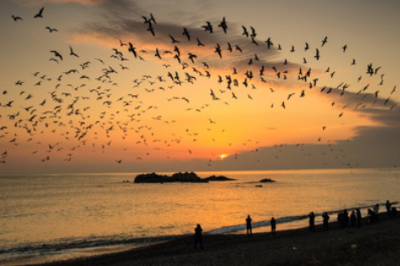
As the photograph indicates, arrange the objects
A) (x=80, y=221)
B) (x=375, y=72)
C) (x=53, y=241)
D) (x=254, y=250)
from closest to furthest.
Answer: (x=254, y=250) < (x=375, y=72) < (x=53, y=241) < (x=80, y=221)

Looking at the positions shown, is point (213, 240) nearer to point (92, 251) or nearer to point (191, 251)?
point (191, 251)

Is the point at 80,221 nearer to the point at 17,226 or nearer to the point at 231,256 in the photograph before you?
the point at 17,226

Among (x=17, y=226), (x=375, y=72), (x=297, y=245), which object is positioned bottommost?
(x=17, y=226)

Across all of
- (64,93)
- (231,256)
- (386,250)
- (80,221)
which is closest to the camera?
(386,250)

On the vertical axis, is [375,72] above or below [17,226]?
above

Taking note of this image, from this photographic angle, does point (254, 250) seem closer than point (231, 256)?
No

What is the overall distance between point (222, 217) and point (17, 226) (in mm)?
34123

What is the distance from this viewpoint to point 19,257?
106 ft

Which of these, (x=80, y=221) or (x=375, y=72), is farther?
(x=80, y=221)

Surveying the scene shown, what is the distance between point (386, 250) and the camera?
1925 cm

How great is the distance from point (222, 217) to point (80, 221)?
2492 centimetres

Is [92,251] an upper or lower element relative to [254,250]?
lower

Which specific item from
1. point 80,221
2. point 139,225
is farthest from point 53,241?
point 80,221

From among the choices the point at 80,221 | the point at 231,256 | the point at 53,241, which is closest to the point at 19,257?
the point at 53,241
